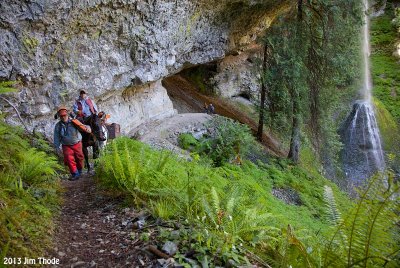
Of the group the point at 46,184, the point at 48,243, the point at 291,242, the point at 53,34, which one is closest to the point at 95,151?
the point at 46,184

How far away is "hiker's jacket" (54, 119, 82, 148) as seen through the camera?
716cm

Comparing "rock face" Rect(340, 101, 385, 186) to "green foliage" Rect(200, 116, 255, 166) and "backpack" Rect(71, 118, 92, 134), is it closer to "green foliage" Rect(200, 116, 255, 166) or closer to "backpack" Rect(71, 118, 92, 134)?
"green foliage" Rect(200, 116, 255, 166)

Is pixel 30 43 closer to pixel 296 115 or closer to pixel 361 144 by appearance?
pixel 296 115

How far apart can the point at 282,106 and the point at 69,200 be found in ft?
41.0

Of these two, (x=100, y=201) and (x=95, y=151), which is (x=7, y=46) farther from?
(x=100, y=201)

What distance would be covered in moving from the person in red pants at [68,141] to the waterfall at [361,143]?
1928cm

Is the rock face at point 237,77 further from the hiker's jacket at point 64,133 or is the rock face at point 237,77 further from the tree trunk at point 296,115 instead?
the hiker's jacket at point 64,133

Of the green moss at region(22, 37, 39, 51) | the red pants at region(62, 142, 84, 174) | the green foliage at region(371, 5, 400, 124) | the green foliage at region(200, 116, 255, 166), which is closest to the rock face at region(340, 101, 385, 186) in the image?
the green foliage at region(371, 5, 400, 124)

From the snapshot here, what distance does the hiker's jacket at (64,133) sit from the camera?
7158 mm

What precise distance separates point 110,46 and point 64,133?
21.1ft

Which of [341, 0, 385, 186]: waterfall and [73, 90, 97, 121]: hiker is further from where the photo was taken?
[341, 0, 385, 186]: waterfall

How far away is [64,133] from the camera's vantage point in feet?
23.6

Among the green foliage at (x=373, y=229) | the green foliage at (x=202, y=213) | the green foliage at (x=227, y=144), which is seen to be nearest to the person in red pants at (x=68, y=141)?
the green foliage at (x=202, y=213)

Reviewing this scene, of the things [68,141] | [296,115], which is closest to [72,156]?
[68,141]
